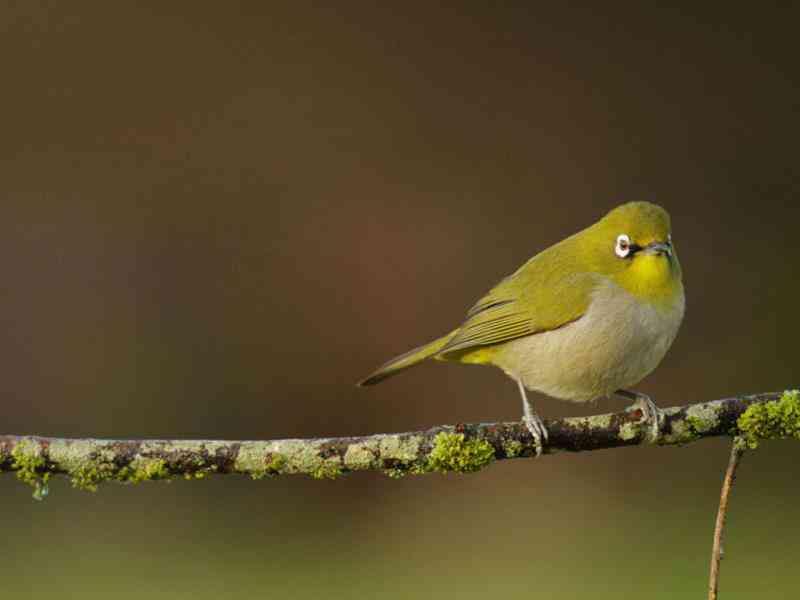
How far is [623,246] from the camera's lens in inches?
159

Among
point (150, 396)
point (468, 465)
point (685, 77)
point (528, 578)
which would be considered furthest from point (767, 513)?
point (468, 465)

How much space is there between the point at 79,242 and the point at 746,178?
20.3 feet

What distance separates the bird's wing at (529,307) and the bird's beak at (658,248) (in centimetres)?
26

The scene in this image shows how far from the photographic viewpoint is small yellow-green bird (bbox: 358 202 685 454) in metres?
3.95

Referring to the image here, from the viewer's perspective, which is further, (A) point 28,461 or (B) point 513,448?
(B) point 513,448

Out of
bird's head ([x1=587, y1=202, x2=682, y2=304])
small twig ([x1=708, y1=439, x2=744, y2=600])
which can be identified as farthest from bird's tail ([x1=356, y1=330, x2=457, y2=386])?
small twig ([x1=708, y1=439, x2=744, y2=600])

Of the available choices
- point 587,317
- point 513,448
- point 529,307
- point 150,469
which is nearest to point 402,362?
point 529,307

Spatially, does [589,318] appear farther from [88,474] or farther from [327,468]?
[88,474]

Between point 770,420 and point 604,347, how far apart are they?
0.94 m

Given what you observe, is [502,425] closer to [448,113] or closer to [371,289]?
[371,289]

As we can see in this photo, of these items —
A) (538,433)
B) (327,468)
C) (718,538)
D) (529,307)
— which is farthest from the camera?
(529,307)

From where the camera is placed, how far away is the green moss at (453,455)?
9.76ft

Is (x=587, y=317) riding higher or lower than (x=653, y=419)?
higher

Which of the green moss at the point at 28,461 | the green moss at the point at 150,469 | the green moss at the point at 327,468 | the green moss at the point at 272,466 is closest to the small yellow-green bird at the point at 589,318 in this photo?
the green moss at the point at 327,468
